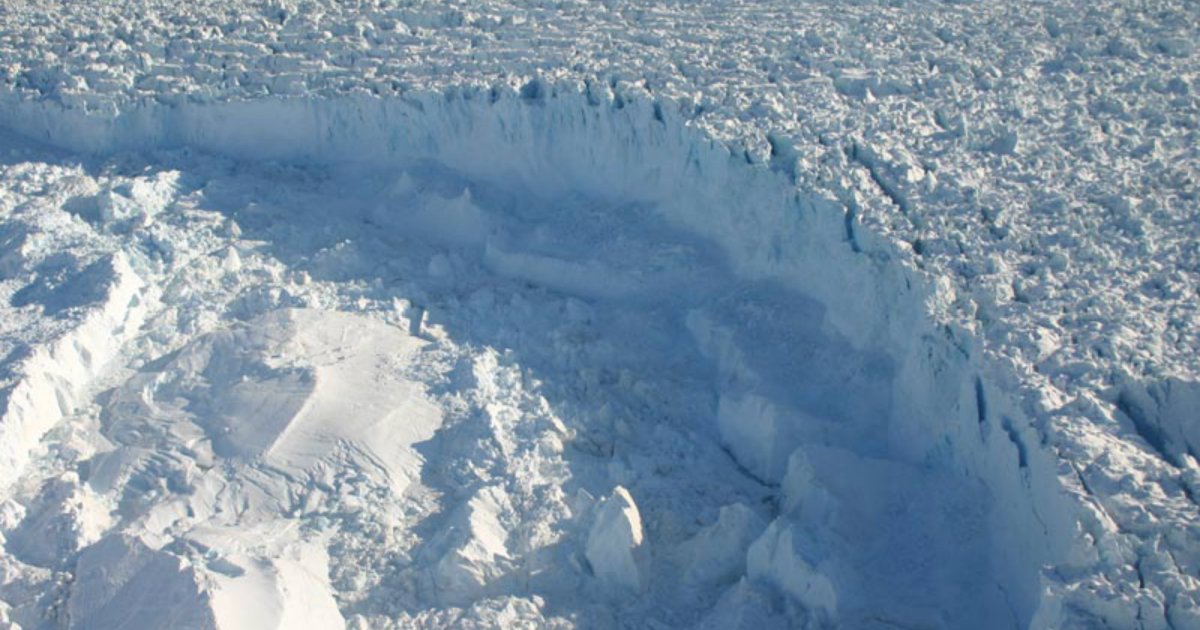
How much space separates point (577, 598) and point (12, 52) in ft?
25.5

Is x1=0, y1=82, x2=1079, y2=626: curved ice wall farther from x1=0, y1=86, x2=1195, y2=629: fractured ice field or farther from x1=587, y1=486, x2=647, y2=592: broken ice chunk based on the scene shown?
x1=587, y1=486, x2=647, y2=592: broken ice chunk

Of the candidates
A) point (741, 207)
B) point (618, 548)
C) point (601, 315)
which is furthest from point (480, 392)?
point (741, 207)

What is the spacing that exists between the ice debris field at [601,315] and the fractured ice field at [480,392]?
3cm

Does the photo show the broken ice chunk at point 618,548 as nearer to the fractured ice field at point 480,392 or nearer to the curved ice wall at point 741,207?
the fractured ice field at point 480,392

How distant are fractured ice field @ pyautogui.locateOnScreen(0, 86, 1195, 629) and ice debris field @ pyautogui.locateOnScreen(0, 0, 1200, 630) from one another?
0.09 feet

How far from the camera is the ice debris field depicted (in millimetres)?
6664

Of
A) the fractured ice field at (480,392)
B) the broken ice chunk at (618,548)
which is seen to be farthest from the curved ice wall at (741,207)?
the broken ice chunk at (618,548)

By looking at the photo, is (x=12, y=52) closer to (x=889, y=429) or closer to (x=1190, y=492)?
(x=889, y=429)

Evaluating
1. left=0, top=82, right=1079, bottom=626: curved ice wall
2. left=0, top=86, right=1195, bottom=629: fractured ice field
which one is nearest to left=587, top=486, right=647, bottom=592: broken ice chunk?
left=0, top=86, right=1195, bottom=629: fractured ice field

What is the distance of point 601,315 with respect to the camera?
9.26 m

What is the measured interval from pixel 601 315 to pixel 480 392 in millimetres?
1445

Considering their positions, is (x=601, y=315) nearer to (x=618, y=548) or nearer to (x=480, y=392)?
Result: (x=480, y=392)

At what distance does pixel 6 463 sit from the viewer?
7316mm

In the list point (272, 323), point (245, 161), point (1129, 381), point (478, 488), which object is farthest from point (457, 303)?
point (1129, 381)
